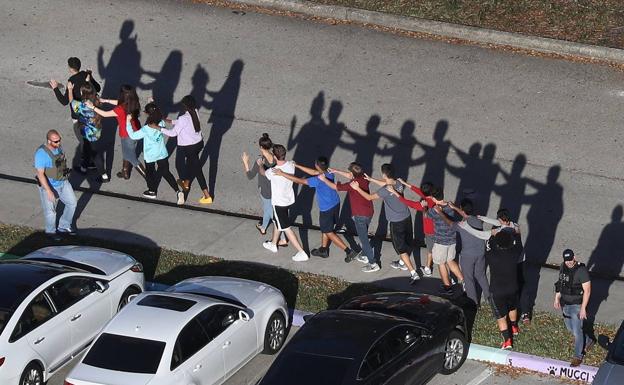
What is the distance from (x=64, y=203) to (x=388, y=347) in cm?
670

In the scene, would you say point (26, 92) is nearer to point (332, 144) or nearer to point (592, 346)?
point (332, 144)

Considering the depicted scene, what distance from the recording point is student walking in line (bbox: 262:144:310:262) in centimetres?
1636

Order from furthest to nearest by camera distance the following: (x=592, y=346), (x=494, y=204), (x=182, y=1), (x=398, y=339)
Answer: (x=182, y=1) < (x=494, y=204) < (x=592, y=346) < (x=398, y=339)

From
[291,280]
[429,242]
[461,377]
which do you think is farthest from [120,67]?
[461,377]

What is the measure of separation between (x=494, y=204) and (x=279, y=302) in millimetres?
4738

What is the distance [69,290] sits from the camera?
14547mm

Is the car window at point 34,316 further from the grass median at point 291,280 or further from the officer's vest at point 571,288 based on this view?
the officer's vest at point 571,288

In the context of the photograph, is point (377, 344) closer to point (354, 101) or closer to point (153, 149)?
point (153, 149)

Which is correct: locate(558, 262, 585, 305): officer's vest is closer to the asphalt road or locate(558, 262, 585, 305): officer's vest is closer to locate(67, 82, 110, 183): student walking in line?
the asphalt road

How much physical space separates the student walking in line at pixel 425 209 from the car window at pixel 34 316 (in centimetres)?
473

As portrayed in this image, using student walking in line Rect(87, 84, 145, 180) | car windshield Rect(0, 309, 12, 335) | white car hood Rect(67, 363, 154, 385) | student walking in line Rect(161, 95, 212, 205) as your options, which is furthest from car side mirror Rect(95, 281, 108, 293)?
student walking in line Rect(87, 84, 145, 180)

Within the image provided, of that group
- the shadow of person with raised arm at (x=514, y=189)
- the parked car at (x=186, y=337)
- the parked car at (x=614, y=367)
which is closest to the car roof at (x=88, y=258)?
the parked car at (x=186, y=337)

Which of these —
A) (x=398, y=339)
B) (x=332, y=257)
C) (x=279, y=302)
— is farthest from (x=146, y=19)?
(x=398, y=339)

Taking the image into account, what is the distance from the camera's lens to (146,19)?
23.6m
